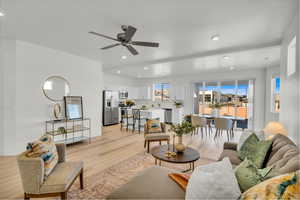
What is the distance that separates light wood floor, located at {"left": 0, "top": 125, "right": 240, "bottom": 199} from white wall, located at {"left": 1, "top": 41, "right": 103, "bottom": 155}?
A: 0.56m

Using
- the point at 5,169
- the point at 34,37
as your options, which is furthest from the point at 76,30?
the point at 5,169

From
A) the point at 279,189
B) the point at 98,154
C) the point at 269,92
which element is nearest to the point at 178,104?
the point at 269,92

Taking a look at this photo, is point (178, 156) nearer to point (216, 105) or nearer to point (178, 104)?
point (216, 105)

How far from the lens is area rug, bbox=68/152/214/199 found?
7.14 feet

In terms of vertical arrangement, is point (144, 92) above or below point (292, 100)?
above

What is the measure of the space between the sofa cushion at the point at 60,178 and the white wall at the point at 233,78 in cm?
680

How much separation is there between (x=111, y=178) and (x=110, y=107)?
539 centimetres

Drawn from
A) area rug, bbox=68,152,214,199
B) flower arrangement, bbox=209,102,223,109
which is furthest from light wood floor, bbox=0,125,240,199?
flower arrangement, bbox=209,102,223,109

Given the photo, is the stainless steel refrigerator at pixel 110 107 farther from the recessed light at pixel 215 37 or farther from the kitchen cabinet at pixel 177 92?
the recessed light at pixel 215 37

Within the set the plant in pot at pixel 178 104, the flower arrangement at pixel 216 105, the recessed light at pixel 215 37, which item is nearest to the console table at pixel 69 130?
the recessed light at pixel 215 37

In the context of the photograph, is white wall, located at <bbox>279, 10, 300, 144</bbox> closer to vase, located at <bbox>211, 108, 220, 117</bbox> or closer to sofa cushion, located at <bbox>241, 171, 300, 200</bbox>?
sofa cushion, located at <bbox>241, 171, 300, 200</bbox>

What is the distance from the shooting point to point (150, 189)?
60.0 inches

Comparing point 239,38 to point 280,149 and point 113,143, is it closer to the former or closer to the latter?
point 280,149

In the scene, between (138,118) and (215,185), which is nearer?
(215,185)
